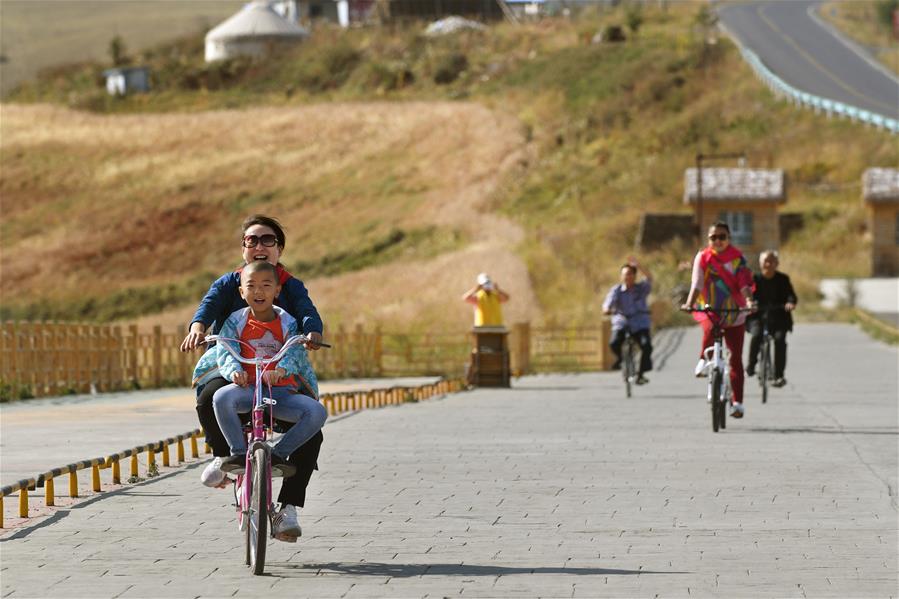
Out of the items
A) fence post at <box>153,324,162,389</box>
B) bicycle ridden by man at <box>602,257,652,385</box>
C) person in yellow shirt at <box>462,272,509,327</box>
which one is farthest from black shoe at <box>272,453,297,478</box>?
fence post at <box>153,324,162,389</box>

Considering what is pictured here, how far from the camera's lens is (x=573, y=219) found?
253 ft

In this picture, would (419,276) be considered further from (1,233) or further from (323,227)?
(1,233)

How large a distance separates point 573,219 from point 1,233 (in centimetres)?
2809

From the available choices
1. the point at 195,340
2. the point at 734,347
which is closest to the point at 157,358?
the point at 734,347

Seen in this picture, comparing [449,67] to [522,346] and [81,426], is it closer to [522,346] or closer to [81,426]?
[522,346]

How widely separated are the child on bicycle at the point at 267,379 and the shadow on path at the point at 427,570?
0.20 m

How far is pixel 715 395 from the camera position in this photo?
16.7m

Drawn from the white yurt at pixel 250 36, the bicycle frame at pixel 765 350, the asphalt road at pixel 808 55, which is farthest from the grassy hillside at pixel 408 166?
the bicycle frame at pixel 765 350

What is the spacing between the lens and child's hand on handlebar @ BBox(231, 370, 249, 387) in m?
8.80

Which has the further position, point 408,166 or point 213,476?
point 408,166

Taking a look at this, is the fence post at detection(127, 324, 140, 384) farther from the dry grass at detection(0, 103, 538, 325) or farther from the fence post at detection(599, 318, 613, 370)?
the dry grass at detection(0, 103, 538, 325)

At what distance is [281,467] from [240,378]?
45 cm

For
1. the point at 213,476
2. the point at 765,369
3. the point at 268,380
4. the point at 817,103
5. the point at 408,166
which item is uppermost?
the point at 817,103

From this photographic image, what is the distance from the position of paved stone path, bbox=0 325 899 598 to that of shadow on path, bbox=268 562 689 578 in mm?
13
